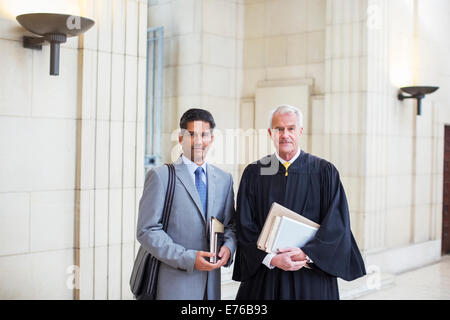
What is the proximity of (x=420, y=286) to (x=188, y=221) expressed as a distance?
5.94 m

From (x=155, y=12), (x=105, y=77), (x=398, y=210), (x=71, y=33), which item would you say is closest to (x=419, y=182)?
(x=398, y=210)

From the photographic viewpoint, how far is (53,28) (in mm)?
4637

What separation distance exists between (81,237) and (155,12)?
5.48 m

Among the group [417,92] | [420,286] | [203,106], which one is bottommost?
[420,286]

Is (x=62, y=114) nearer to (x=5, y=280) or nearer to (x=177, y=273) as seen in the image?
Answer: (x=5, y=280)

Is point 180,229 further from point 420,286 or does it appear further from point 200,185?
point 420,286

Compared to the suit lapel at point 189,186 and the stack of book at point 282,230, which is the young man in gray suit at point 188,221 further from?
the stack of book at point 282,230

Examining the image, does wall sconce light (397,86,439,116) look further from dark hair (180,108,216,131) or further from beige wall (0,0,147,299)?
dark hair (180,108,216,131)

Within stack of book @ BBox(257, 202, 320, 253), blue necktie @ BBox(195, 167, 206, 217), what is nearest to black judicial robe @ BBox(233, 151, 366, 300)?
stack of book @ BBox(257, 202, 320, 253)

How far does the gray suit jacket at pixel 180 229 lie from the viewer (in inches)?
126

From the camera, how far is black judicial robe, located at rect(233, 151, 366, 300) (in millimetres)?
3332

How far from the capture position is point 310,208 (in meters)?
3.38

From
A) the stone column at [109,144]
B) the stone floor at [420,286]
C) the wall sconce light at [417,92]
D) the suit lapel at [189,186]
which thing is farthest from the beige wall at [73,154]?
the wall sconce light at [417,92]

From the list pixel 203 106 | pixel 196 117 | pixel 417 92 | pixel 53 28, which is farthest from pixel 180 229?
pixel 417 92
